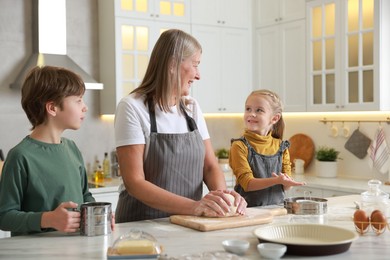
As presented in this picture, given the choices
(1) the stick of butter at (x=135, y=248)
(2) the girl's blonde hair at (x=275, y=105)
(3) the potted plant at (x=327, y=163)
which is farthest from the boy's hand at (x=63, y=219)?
(3) the potted plant at (x=327, y=163)

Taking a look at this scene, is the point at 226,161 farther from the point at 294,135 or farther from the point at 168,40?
the point at 168,40

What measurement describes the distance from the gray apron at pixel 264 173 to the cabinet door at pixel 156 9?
7.25 feet

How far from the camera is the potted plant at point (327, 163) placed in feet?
14.6

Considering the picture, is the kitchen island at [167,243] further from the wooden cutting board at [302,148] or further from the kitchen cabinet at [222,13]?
the kitchen cabinet at [222,13]

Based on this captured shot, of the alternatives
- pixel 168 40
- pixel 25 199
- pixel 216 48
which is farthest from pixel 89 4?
pixel 25 199

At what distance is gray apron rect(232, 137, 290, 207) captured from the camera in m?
2.40

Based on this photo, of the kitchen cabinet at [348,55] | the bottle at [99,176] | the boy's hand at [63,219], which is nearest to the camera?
the boy's hand at [63,219]

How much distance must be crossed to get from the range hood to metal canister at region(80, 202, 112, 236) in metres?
2.58

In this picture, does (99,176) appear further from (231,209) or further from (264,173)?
(231,209)

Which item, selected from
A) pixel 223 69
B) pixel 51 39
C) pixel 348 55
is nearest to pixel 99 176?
pixel 51 39

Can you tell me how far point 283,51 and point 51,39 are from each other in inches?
80.0

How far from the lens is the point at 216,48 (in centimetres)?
492

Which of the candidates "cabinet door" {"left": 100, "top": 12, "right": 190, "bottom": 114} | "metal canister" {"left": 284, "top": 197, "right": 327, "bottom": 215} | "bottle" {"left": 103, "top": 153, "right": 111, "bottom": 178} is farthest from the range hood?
"metal canister" {"left": 284, "top": 197, "right": 327, "bottom": 215}

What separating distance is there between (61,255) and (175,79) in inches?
34.5
